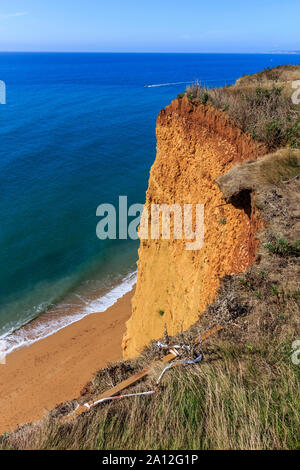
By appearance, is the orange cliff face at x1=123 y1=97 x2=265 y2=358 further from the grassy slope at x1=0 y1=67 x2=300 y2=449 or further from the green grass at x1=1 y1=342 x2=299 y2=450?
the green grass at x1=1 y1=342 x2=299 y2=450

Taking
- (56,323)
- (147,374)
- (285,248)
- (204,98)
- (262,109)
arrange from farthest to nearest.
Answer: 1. (56,323)
2. (204,98)
3. (262,109)
4. (285,248)
5. (147,374)

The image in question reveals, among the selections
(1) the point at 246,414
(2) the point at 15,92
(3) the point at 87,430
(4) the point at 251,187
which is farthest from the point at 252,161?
(2) the point at 15,92

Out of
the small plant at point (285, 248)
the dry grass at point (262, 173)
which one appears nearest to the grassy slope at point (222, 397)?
the small plant at point (285, 248)

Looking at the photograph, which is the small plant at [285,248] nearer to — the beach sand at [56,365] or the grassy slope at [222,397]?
the grassy slope at [222,397]

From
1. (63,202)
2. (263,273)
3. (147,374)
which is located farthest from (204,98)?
(63,202)

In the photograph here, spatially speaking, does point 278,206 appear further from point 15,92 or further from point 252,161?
point 15,92

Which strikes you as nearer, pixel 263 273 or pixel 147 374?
pixel 147 374

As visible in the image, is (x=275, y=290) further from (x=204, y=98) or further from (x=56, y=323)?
(x=56, y=323)
